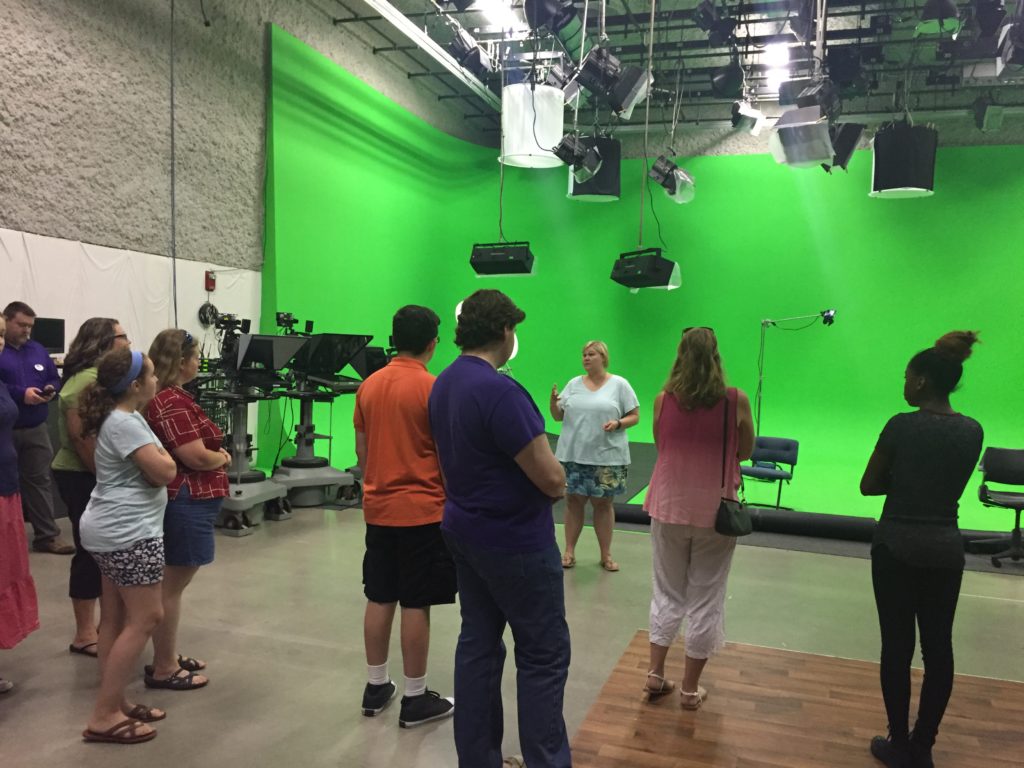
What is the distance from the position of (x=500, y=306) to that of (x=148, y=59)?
19.3 ft


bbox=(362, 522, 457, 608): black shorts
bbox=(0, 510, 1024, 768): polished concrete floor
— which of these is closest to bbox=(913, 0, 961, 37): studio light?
bbox=(0, 510, 1024, 768): polished concrete floor

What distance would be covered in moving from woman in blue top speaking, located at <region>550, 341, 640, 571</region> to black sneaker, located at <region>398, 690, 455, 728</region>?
78.6 inches

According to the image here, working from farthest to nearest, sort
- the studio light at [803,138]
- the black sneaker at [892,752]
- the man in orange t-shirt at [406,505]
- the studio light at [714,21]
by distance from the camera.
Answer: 1. the studio light at [714,21]
2. the studio light at [803,138]
3. the man in orange t-shirt at [406,505]
4. the black sneaker at [892,752]

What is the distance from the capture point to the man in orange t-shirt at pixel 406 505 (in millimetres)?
2631

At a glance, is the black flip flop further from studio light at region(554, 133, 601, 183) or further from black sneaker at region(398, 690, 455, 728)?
studio light at region(554, 133, 601, 183)

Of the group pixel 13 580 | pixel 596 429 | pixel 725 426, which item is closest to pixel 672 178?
pixel 596 429

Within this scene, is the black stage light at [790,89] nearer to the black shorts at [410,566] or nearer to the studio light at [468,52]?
the studio light at [468,52]

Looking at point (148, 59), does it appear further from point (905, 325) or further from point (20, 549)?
point (905, 325)

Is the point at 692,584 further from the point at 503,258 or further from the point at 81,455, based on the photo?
the point at 503,258

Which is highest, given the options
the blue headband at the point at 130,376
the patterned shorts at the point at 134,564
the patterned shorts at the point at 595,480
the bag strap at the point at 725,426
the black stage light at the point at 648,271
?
the black stage light at the point at 648,271

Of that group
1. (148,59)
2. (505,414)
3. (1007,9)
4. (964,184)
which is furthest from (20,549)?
(964,184)

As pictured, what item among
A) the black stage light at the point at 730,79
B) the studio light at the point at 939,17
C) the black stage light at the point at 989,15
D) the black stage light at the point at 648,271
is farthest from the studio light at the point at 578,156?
the black stage light at the point at 989,15

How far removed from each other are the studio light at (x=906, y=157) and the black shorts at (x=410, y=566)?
671 centimetres

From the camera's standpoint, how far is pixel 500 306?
6.95ft
